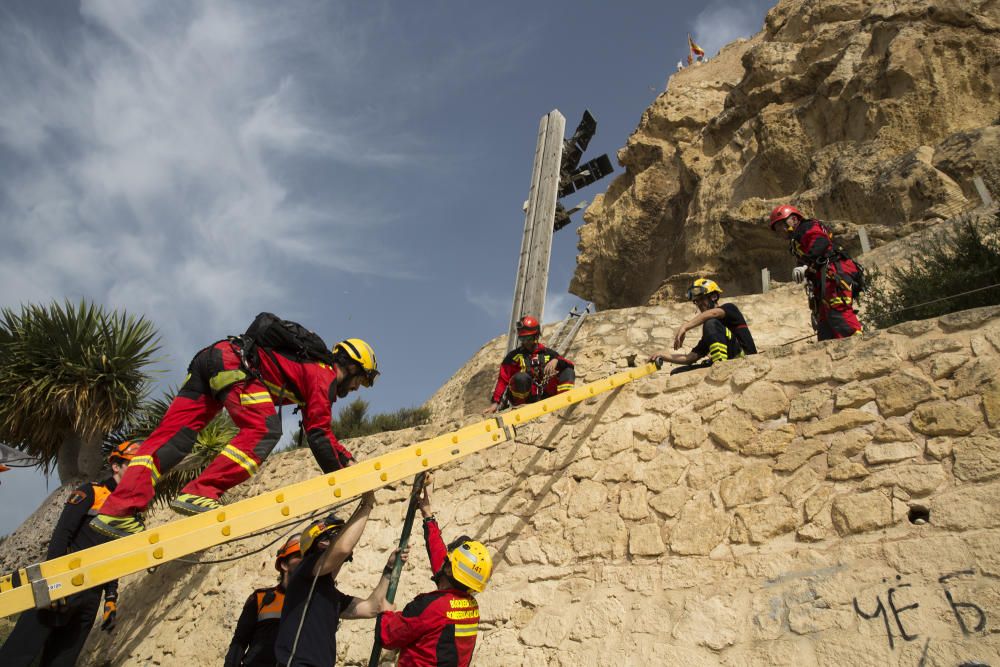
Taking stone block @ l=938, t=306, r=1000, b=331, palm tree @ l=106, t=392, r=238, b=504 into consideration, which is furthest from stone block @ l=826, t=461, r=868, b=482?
palm tree @ l=106, t=392, r=238, b=504

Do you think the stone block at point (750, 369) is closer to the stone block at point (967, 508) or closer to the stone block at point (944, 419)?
the stone block at point (944, 419)

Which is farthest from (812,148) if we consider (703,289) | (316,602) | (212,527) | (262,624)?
(212,527)

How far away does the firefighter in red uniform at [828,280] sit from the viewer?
469 centimetres

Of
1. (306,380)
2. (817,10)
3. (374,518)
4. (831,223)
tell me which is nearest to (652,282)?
(831,223)

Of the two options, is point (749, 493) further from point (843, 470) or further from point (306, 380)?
point (306, 380)

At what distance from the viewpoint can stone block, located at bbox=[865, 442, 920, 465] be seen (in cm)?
332

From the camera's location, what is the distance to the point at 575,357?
29.5 feet

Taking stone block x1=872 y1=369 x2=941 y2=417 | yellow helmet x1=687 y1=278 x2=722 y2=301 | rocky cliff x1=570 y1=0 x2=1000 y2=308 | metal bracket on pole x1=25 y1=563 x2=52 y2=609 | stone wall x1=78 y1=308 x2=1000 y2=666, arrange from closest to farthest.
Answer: metal bracket on pole x1=25 y1=563 x2=52 y2=609, stone wall x1=78 y1=308 x2=1000 y2=666, stone block x1=872 y1=369 x2=941 y2=417, yellow helmet x1=687 y1=278 x2=722 y2=301, rocky cliff x1=570 y1=0 x2=1000 y2=308

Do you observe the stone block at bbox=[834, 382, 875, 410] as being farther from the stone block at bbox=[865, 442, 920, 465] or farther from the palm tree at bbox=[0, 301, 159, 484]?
the palm tree at bbox=[0, 301, 159, 484]

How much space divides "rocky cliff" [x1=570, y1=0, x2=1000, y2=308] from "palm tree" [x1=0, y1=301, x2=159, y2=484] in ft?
37.8

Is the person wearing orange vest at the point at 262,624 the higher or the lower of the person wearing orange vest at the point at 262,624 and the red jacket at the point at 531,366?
the lower

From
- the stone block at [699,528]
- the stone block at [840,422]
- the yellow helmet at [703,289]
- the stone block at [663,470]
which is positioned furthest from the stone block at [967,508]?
the yellow helmet at [703,289]

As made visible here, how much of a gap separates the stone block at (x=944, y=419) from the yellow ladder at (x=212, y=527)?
227 centimetres

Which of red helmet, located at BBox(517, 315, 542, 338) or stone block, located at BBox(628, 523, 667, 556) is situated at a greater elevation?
red helmet, located at BBox(517, 315, 542, 338)
